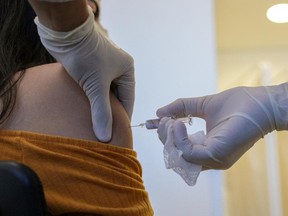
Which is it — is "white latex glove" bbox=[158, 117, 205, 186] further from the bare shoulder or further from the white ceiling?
the white ceiling

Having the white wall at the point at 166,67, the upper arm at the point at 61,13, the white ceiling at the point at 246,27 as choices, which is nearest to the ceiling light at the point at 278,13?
the white ceiling at the point at 246,27

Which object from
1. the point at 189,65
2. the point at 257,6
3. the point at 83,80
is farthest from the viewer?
the point at 257,6

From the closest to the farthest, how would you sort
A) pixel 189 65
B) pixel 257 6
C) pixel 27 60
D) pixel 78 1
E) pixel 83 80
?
1. pixel 78 1
2. pixel 83 80
3. pixel 27 60
4. pixel 189 65
5. pixel 257 6

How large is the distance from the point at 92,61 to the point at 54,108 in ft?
0.34

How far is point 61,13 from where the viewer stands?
21.9 inches

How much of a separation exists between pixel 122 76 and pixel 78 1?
0.21 m

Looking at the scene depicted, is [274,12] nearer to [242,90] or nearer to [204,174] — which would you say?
[204,174]

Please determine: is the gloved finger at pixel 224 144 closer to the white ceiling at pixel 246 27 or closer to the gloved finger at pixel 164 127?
the gloved finger at pixel 164 127

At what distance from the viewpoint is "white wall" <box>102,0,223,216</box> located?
134 cm

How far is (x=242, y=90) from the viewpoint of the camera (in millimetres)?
715

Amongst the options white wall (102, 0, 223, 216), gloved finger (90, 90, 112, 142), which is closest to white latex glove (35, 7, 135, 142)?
gloved finger (90, 90, 112, 142)

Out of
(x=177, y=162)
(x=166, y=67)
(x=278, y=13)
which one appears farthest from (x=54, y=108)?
(x=278, y=13)

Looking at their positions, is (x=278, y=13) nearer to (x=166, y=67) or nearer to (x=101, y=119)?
(x=166, y=67)

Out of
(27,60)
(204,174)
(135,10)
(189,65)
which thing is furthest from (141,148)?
(27,60)
